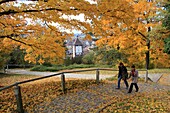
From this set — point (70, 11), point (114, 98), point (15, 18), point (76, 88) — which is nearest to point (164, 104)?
point (114, 98)

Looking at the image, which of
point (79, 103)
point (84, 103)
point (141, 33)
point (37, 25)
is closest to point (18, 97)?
point (79, 103)

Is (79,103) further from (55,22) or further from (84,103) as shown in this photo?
(55,22)

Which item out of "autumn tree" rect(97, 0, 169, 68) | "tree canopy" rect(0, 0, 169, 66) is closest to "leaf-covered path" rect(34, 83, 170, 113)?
"tree canopy" rect(0, 0, 169, 66)

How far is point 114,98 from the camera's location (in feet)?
28.2

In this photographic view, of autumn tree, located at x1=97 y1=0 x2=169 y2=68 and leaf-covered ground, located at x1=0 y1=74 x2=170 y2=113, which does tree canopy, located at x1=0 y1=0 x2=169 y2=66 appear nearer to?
autumn tree, located at x1=97 y1=0 x2=169 y2=68

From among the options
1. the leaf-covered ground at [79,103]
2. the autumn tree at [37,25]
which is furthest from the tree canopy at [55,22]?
the leaf-covered ground at [79,103]

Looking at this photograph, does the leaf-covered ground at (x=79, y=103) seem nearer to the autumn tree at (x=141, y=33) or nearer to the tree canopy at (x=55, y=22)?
the tree canopy at (x=55, y=22)

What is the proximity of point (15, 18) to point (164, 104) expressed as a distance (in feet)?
24.4

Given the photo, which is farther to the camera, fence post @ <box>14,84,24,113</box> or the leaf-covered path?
the leaf-covered path

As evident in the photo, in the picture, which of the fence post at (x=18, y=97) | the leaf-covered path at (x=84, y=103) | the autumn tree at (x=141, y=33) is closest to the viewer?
the fence post at (x=18, y=97)

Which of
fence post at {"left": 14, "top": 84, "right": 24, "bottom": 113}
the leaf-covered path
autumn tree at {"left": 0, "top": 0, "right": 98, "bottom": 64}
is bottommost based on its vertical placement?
the leaf-covered path

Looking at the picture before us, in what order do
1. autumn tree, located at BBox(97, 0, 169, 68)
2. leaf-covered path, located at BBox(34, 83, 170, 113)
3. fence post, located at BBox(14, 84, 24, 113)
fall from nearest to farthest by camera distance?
fence post, located at BBox(14, 84, 24, 113) → leaf-covered path, located at BBox(34, 83, 170, 113) → autumn tree, located at BBox(97, 0, 169, 68)

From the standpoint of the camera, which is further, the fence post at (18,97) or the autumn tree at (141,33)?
the autumn tree at (141,33)

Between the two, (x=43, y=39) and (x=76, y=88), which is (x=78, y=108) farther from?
(x=43, y=39)
